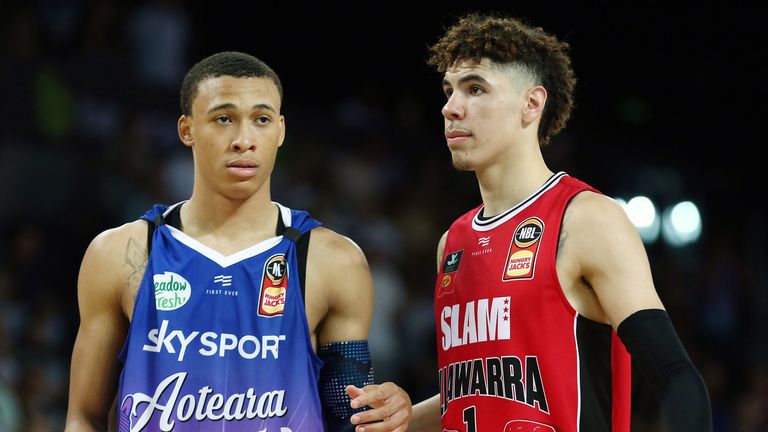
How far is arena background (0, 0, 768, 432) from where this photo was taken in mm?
7117

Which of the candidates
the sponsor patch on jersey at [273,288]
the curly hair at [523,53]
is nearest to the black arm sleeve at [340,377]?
the sponsor patch on jersey at [273,288]

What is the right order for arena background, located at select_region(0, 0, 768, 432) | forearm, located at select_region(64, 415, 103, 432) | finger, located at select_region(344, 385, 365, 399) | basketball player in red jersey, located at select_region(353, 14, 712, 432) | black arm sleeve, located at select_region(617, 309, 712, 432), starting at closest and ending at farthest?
black arm sleeve, located at select_region(617, 309, 712, 432)
basketball player in red jersey, located at select_region(353, 14, 712, 432)
finger, located at select_region(344, 385, 365, 399)
forearm, located at select_region(64, 415, 103, 432)
arena background, located at select_region(0, 0, 768, 432)

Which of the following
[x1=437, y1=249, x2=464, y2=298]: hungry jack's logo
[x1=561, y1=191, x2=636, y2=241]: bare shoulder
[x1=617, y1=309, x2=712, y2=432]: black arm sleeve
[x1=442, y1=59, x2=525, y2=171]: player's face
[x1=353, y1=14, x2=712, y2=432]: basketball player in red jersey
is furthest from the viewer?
[x1=437, y1=249, x2=464, y2=298]: hungry jack's logo

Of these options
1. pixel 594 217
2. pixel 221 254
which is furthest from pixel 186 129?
pixel 594 217

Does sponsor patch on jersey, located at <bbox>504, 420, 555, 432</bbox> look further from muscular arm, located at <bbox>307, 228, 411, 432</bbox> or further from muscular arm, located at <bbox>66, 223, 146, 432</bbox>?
muscular arm, located at <bbox>66, 223, 146, 432</bbox>

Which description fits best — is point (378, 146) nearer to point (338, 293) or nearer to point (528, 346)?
point (338, 293)

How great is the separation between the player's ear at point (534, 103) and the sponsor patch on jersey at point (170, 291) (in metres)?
1.28

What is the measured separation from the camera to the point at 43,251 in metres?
7.04

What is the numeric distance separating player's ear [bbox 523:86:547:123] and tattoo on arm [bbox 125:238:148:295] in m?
1.38

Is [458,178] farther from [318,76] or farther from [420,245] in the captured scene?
[318,76]

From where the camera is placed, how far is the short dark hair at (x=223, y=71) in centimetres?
366

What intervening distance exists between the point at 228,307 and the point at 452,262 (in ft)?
2.64

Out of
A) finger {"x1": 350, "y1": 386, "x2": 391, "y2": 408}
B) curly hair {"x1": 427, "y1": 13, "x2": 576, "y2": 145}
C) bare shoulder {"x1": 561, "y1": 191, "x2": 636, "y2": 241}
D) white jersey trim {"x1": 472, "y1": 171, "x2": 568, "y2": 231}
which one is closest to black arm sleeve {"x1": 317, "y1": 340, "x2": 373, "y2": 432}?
finger {"x1": 350, "y1": 386, "x2": 391, "y2": 408}

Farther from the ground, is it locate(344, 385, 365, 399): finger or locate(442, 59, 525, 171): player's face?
locate(442, 59, 525, 171): player's face
